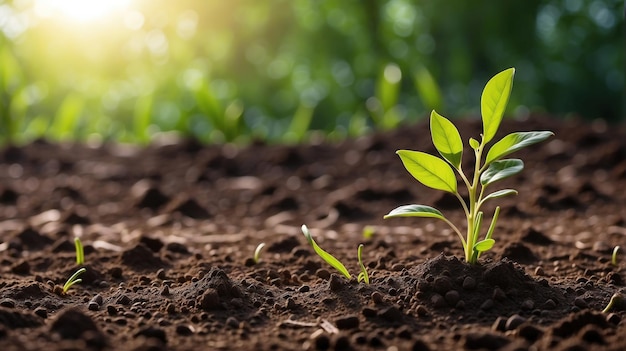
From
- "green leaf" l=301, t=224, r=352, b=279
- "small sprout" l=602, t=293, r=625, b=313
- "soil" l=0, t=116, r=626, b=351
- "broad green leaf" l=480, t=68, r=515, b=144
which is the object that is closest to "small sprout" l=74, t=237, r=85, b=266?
"soil" l=0, t=116, r=626, b=351

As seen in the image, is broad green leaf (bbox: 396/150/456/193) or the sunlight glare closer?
broad green leaf (bbox: 396/150/456/193)

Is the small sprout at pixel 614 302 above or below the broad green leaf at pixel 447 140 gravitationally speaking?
below

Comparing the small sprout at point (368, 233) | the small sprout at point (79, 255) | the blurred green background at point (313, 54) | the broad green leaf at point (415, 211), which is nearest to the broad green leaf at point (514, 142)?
the broad green leaf at point (415, 211)

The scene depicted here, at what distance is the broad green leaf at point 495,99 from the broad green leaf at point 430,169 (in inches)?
4.4

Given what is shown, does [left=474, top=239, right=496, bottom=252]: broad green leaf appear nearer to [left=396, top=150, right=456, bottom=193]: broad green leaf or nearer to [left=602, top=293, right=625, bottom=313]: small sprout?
[left=396, top=150, right=456, bottom=193]: broad green leaf

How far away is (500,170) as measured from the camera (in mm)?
1697

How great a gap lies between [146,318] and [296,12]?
9013 mm

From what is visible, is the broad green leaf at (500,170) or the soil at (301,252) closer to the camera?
the soil at (301,252)

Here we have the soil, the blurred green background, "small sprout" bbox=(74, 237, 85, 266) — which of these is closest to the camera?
the soil

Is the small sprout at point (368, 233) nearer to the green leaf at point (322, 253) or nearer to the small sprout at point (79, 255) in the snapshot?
the green leaf at point (322, 253)

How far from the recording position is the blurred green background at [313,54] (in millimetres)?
9461

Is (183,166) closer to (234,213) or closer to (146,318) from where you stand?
(234,213)

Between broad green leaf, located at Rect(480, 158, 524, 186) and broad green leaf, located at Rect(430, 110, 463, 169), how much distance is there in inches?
2.8

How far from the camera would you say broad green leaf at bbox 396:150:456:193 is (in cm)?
173
